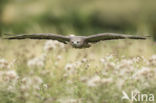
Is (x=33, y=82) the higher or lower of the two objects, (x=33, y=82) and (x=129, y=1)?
the lower

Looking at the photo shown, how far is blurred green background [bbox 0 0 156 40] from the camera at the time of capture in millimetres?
21641

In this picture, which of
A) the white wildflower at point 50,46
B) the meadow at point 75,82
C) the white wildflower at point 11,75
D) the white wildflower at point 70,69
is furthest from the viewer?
the white wildflower at point 50,46

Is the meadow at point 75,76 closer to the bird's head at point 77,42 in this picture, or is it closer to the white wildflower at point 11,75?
the white wildflower at point 11,75

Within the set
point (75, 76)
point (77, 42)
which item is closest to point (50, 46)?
point (77, 42)

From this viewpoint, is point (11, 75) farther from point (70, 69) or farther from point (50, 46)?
point (50, 46)

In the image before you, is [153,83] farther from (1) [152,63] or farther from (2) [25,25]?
(2) [25,25]

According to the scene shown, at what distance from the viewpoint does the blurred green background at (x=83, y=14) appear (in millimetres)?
21641

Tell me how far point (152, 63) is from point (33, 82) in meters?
1.60

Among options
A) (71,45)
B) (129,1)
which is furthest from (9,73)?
(129,1)

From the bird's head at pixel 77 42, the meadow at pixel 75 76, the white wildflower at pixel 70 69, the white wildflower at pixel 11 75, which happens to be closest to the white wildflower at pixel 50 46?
the meadow at pixel 75 76

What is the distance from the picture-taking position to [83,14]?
22391mm

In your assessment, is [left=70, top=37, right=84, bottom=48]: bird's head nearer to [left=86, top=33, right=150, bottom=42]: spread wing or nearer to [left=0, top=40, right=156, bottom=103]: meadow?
[left=86, top=33, right=150, bottom=42]: spread wing

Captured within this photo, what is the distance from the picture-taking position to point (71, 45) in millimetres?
7453

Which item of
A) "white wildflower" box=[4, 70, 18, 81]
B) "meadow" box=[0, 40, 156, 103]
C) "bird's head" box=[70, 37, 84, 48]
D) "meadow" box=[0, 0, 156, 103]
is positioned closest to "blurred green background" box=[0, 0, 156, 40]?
"meadow" box=[0, 0, 156, 103]
